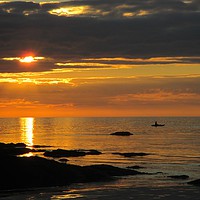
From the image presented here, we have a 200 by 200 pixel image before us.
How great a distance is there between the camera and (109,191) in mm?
62344

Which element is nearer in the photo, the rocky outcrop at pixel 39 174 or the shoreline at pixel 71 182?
the shoreline at pixel 71 182

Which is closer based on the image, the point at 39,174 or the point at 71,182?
the point at 39,174

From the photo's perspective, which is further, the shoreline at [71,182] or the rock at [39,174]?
the rock at [39,174]

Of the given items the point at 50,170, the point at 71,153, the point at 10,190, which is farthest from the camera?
the point at 71,153

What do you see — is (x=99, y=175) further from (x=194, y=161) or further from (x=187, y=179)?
(x=194, y=161)

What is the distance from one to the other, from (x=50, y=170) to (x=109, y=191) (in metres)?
11.0

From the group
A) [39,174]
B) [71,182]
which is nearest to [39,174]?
[39,174]

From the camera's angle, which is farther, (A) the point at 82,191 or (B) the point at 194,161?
(B) the point at 194,161

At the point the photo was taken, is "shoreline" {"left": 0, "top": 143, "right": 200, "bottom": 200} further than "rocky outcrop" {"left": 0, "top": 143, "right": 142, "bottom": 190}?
No

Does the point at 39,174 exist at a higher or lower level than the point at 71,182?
higher

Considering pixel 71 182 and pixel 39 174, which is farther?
pixel 71 182

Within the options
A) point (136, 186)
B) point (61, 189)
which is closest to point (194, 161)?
point (136, 186)

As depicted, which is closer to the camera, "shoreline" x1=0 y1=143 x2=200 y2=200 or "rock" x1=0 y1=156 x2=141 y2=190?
"shoreline" x1=0 y1=143 x2=200 y2=200

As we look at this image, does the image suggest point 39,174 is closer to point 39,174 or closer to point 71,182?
point 39,174
